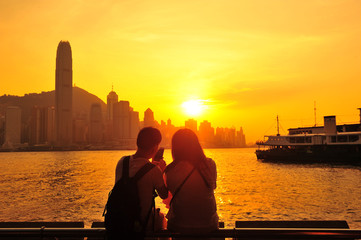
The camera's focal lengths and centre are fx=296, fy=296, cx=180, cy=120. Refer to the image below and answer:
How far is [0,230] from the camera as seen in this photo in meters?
2.82

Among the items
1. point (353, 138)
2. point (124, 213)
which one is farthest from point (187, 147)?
point (353, 138)

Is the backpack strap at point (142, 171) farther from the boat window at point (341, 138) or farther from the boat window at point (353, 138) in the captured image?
the boat window at point (341, 138)

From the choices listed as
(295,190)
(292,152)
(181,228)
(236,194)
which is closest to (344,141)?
(292,152)

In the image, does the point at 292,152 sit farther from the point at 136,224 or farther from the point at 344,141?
the point at 136,224

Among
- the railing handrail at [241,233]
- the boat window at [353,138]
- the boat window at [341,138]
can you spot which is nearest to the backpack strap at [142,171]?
the railing handrail at [241,233]

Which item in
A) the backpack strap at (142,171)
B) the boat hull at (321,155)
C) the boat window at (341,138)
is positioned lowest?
the boat hull at (321,155)

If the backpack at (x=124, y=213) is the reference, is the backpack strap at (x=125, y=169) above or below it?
above

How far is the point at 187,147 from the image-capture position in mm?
3271

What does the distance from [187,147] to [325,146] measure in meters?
78.0

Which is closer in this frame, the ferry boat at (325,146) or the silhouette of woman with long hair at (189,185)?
the silhouette of woman with long hair at (189,185)

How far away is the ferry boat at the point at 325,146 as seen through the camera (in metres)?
67.4

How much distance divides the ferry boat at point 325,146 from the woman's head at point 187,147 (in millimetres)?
73176

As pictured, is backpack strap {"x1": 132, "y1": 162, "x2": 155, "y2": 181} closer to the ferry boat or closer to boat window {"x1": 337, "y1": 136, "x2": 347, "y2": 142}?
the ferry boat

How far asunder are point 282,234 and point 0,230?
2.64m
